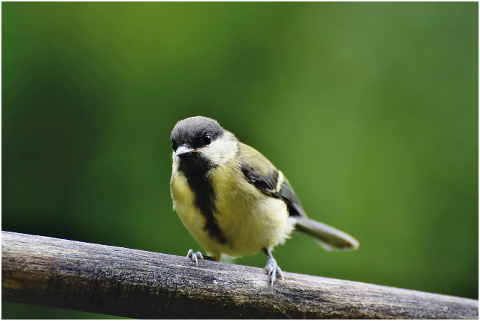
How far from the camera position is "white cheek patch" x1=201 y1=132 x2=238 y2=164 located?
6.23 ft

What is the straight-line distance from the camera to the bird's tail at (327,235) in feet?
7.69

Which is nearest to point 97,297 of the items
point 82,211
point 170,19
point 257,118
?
point 82,211

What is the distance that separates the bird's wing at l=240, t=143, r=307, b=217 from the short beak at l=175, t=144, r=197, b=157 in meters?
0.28

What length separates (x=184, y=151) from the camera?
1778 millimetres

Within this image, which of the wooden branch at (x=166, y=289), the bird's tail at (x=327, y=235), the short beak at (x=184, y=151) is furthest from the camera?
the bird's tail at (x=327, y=235)

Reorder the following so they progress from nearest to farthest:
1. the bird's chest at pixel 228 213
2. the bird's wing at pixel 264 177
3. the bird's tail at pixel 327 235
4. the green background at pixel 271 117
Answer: the bird's chest at pixel 228 213
the bird's wing at pixel 264 177
the bird's tail at pixel 327 235
the green background at pixel 271 117

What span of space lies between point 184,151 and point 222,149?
0.78 feet

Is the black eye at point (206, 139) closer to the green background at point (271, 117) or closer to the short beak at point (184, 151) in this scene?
the short beak at point (184, 151)

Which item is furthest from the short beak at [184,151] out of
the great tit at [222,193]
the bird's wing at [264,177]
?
the bird's wing at [264,177]

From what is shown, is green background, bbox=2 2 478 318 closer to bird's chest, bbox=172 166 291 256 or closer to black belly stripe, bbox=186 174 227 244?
bird's chest, bbox=172 166 291 256

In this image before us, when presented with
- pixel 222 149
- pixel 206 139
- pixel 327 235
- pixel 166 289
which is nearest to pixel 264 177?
pixel 222 149

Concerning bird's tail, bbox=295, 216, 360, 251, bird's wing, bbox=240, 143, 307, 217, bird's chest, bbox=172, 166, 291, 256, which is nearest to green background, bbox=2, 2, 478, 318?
bird's tail, bbox=295, 216, 360, 251

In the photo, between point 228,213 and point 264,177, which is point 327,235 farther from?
point 228,213

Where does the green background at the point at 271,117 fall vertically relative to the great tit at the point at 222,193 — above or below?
above
